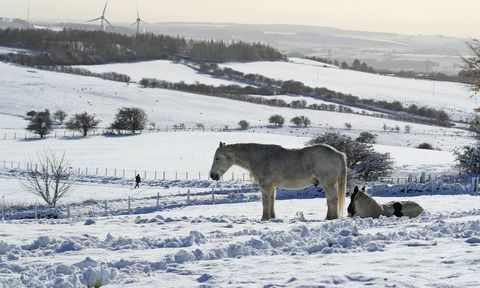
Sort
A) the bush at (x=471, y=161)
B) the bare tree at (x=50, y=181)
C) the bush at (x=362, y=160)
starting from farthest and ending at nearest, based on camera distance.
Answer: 1. the bush at (x=362, y=160)
2. the bush at (x=471, y=161)
3. the bare tree at (x=50, y=181)

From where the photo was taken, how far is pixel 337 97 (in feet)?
490

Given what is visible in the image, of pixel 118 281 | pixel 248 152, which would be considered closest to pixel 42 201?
pixel 248 152

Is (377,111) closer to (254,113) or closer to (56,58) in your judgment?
(254,113)

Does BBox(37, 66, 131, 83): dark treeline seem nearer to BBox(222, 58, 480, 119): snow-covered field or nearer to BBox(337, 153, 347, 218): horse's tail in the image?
BBox(222, 58, 480, 119): snow-covered field

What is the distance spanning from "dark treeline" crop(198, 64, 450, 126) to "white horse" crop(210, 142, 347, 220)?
339ft

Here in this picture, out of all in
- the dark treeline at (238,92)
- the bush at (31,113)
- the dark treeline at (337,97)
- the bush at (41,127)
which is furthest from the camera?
the dark treeline at (337,97)

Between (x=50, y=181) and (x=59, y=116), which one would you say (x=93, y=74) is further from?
(x=50, y=181)

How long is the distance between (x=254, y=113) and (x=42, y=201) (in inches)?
2953

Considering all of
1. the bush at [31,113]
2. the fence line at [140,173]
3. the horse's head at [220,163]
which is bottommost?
the fence line at [140,173]

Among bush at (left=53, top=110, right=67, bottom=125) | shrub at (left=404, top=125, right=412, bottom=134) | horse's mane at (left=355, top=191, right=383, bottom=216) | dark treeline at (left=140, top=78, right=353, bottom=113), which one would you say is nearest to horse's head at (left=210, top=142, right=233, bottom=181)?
horse's mane at (left=355, top=191, right=383, bottom=216)

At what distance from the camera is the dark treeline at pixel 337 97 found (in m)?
133

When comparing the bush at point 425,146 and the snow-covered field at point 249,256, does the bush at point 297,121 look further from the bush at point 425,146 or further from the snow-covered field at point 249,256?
the snow-covered field at point 249,256

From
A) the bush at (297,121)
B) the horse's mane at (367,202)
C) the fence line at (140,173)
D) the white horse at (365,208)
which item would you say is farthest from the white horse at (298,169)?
the bush at (297,121)

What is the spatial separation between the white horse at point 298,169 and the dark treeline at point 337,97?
339 feet
